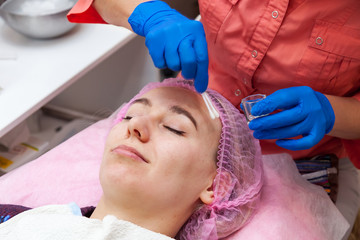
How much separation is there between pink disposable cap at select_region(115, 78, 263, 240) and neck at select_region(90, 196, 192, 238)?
0.09m

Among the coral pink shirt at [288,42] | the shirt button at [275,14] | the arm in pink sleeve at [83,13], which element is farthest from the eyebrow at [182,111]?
the arm in pink sleeve at [83,13]

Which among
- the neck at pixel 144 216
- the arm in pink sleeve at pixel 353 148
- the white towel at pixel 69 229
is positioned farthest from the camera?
the arm in pink sleeve at pixel 353 148

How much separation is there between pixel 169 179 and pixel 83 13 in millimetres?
691

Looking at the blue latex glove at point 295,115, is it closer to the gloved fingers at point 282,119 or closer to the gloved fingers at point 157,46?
the gloved fingers at point 282,119

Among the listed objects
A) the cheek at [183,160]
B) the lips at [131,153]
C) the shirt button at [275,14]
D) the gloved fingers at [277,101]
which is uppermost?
the shirt button at [275,14]

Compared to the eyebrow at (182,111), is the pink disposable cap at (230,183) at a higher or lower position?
lower

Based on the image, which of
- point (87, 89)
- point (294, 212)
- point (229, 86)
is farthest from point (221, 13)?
point (87, 89)

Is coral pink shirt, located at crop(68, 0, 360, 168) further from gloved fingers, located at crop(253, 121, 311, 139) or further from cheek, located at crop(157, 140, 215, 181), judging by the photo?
cheek, located at crop(157, 140, 215, 181)

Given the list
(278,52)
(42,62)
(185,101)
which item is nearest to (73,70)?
(42,62)

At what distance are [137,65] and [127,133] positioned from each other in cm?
89

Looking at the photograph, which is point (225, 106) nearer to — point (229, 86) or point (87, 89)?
point (229, 86)

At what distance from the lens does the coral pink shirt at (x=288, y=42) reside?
4.01 feet

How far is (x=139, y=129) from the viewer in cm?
116

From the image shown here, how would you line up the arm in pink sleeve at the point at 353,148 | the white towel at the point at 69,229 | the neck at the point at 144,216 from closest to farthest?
the white towel at the point at 69,229, the neck at the point at 144,216, the arm in pink sleeve at the point at 353,148
